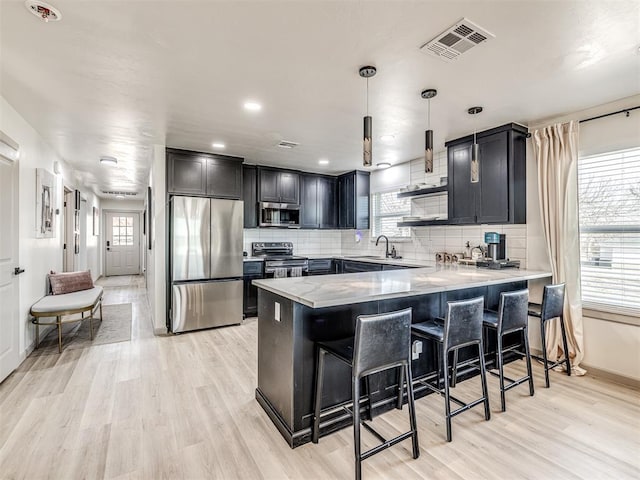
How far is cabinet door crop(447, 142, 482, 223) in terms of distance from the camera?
385 centimetres

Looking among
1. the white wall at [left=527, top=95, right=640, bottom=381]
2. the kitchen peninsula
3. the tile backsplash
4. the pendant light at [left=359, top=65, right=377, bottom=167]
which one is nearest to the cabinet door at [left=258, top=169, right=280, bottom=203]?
the tile backsplash

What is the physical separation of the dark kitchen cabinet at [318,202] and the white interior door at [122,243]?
295 inches

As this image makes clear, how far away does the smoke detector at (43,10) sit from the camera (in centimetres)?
169

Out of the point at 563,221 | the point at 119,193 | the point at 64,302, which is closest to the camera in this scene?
the point at 563,221

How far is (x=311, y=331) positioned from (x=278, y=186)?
12.6ft

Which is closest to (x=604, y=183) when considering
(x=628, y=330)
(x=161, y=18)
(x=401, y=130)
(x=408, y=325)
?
(x=628, y=330)

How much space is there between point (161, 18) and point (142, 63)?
1.86ft

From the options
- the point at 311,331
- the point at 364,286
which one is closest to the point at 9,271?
the point at 311,331

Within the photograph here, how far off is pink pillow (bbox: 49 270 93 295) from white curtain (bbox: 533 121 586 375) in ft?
19.1

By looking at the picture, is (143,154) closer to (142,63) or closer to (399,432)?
(142,63)

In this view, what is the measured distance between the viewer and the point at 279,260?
5.34 metres

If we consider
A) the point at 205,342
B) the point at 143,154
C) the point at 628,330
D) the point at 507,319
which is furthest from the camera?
the point at 143,154

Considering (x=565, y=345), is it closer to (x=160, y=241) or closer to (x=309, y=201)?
(x=309, y=201)

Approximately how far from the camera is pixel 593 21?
186 centimetres
